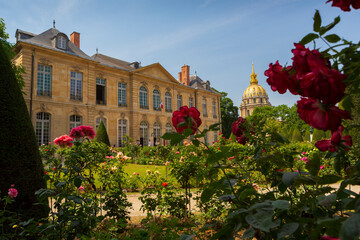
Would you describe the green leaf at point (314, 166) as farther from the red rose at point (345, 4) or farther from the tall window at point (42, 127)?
the tall window at point (42, 127)

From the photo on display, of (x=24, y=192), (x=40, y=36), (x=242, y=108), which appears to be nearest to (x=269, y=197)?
(x=24, y=192)

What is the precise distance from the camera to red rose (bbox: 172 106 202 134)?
1.02 m

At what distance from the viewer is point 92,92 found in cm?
1953

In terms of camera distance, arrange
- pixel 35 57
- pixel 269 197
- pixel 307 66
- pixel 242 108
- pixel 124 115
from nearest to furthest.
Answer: pixel 307 66 < pixel 269 197 < pixel 35 57 < pixel 124 115 < pixel 242 108

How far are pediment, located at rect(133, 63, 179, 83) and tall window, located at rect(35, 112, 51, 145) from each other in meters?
8.92

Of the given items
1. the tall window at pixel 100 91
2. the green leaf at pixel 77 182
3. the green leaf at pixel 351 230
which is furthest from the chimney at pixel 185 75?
the green leaf at pixel 351 230

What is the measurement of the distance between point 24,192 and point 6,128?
0.80m

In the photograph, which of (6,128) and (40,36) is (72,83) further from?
(6,128)

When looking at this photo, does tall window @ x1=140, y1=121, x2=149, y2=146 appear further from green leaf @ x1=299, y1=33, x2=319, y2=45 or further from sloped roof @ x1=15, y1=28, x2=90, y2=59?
green leaf @ x1=299, y1=33, x2=319, y2=45

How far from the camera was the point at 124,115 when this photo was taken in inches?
864

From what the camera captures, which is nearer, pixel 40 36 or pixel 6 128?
pixel 6 128

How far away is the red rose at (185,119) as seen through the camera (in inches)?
40.2

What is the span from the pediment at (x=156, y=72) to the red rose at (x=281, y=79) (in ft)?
74.8

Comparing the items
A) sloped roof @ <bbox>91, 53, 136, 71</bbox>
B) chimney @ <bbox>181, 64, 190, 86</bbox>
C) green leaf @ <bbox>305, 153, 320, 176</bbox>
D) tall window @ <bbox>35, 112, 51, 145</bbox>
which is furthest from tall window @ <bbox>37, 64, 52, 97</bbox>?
green leaf @ <bbox>305, 153, 320, 176</bbox>
